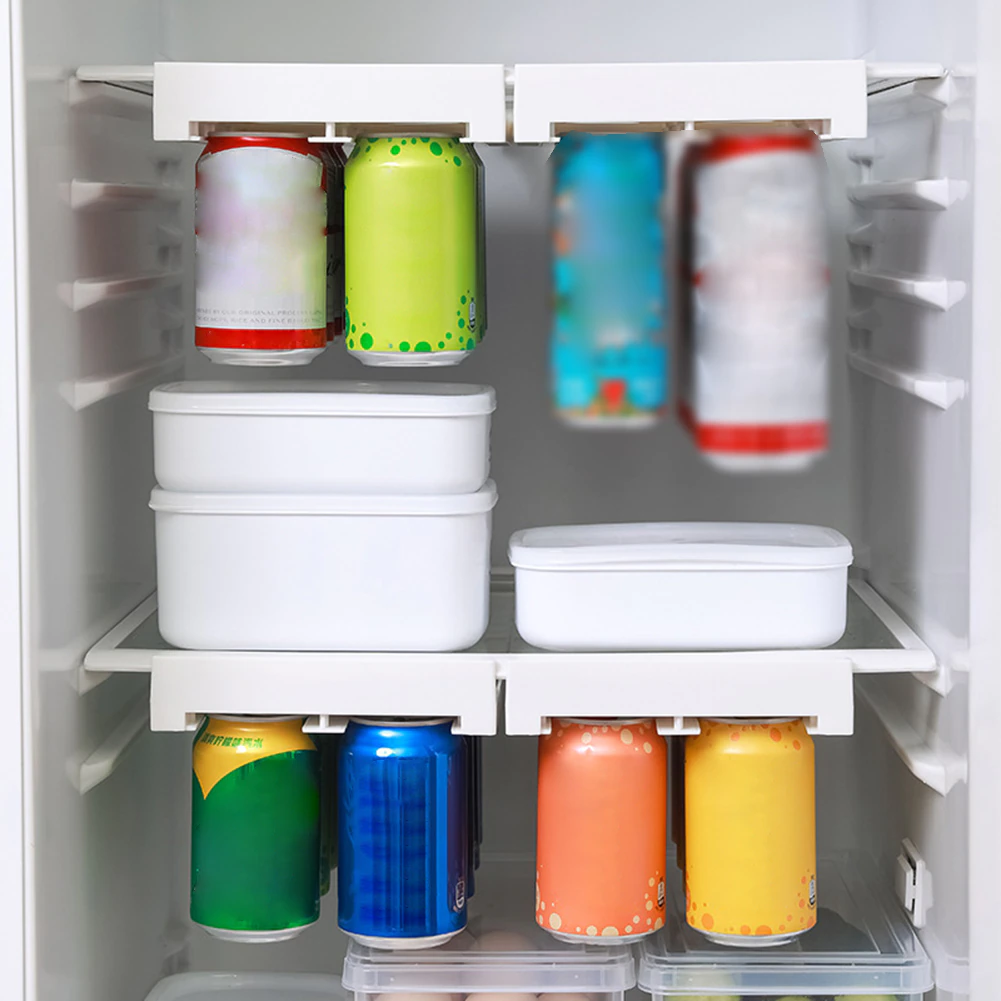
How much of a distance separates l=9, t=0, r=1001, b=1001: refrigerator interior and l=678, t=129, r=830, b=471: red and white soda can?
0.12 metres

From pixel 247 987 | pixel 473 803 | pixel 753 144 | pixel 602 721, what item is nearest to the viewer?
pixel 753 144

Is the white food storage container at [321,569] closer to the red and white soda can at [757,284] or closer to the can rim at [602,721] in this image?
the can rim at [602,721]

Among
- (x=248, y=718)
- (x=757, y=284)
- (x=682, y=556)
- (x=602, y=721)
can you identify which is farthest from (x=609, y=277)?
(x=248, y=718)

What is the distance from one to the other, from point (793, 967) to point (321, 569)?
528mm

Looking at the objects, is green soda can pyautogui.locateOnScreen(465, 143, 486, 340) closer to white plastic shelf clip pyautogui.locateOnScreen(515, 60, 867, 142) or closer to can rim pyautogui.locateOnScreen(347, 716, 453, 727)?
white plastic shelf clip pyautogui.locateOnScreen(515, 60, 867, 142)

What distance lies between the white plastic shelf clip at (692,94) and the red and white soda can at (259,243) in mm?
186

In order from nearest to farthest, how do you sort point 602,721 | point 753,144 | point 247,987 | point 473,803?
point 753,144 → point 602,721 → point 473,803 → point 247,987

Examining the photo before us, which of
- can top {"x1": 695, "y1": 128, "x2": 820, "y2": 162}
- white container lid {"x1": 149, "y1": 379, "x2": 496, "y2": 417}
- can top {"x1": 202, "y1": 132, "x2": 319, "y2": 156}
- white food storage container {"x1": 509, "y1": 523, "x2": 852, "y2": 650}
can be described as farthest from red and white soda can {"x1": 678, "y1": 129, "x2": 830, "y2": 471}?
can top {"x1": 202, "y1": 132, "x2": 319, "y2": 156}

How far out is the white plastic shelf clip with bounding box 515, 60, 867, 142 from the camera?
3.53ft

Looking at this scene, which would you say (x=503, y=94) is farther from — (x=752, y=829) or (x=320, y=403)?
(x=752, y=829)

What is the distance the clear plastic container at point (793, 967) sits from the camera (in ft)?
3.86

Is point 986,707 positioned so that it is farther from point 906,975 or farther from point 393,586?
point 393,586

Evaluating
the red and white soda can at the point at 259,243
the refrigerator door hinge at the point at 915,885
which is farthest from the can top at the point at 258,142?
the refrigerator door hinge at the point at 915,885

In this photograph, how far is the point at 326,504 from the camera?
1.13 metres
